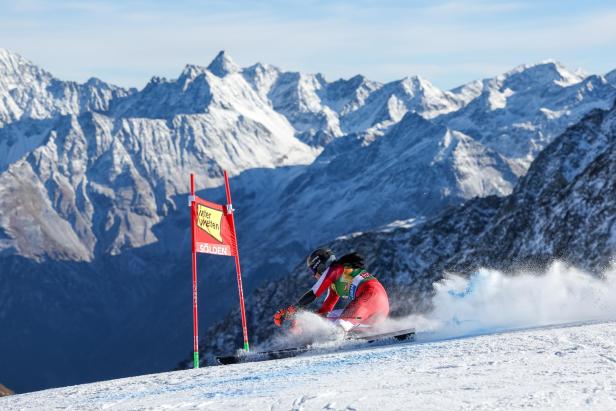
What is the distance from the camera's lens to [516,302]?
21922mm

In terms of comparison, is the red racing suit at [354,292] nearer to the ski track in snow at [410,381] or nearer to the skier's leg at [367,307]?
the skier's leg at [367,307]

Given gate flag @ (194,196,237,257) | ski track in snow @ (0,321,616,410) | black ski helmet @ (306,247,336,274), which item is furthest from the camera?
gate flag @ (194,196,237,257)

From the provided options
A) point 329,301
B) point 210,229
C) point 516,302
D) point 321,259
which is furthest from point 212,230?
point 516,302

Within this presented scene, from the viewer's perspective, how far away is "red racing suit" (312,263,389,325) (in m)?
21.1

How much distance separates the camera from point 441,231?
152375mm

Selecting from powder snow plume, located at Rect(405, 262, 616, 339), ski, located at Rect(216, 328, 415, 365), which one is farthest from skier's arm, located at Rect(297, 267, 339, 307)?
powder snow plume, located at Rect(405, 262, 616, 339)

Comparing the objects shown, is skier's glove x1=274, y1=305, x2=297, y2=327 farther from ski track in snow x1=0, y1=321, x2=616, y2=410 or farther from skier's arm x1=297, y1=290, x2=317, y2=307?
ski track in snow x1=0, y1=321, x2=616, y2=410

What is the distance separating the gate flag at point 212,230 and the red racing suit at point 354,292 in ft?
12.6

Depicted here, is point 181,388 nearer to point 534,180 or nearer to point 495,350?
point 495,350

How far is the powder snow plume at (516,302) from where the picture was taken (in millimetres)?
20422

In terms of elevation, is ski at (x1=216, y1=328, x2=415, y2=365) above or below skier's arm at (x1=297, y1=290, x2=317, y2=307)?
below

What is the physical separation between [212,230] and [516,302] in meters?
8.25

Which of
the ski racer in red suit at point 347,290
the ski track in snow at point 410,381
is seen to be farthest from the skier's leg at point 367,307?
the ski track in snow at point 410,381

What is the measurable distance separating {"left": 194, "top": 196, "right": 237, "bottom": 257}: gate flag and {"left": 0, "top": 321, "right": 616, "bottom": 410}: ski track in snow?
19.2 ft
